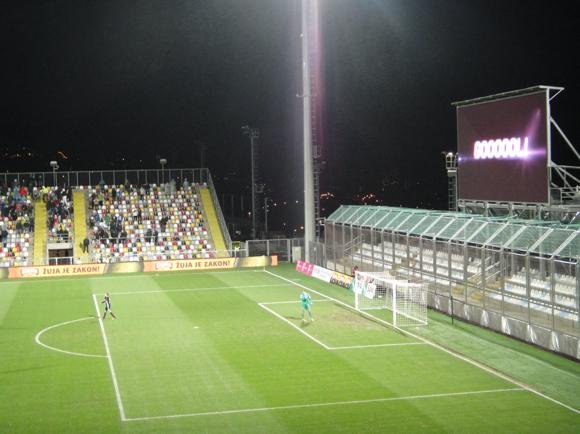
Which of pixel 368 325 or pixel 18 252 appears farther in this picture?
pixel 18 252

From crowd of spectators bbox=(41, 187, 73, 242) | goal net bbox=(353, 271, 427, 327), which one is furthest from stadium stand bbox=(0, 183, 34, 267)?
goal net bbox=(353, 271, 427, 327)

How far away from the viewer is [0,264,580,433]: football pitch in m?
17.7

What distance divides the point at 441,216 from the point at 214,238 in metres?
23.6

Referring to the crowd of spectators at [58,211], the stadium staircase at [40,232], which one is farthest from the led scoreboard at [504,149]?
the crowd of spectators at [58,211]

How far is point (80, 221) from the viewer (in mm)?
55281

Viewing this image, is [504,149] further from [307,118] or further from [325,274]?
[307,118]

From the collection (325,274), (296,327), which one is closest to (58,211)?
(325,274)

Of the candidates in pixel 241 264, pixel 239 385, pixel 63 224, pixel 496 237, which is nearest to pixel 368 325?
pixel 496 237

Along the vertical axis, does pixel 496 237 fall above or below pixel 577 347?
above

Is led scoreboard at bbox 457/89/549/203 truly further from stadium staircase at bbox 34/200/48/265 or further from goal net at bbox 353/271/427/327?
stadium staircase at bbox 34/200/48/265

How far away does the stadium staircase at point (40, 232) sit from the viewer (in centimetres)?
5117

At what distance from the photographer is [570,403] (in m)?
18.8

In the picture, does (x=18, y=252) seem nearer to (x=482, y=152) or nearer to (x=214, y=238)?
(x=214, y=238)

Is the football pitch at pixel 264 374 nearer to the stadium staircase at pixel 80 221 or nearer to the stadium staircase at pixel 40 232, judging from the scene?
the stadium staircase at pixel 40 232
